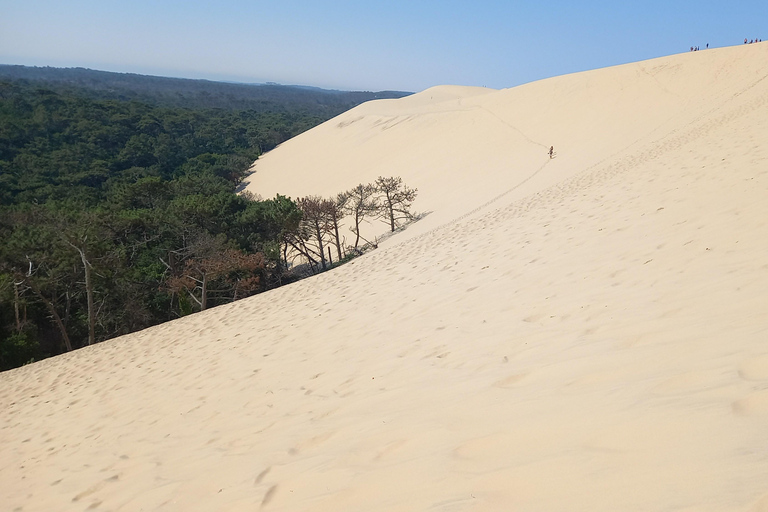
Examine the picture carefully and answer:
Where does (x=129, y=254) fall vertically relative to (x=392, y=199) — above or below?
below

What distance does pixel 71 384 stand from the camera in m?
6.36

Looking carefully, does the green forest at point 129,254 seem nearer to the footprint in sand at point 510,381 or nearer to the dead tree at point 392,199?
the dead tree at point 392,199

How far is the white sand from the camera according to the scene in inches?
70.8

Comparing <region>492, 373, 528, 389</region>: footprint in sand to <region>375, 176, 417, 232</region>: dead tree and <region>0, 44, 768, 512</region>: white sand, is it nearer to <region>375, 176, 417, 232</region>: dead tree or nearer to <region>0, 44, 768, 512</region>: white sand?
<region>0, 44, 768, 512</region>: white sand

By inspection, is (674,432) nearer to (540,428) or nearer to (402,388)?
(540,428)

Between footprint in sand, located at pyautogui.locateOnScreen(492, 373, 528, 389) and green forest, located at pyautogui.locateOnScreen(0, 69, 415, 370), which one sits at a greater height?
footprint in sand, located at pyautogui.locateOnScreen(492, 373, 528, 389)

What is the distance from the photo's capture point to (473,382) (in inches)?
118

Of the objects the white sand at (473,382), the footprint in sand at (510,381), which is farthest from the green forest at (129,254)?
the footprint in sand at (510,381)

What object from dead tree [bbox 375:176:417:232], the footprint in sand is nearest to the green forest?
dead tree [bbox 375:176:417:232]

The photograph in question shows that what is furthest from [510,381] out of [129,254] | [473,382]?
[129,254]

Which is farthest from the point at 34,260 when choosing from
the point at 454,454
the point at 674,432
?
the point at 674,432

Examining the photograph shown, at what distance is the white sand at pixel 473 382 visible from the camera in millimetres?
1798

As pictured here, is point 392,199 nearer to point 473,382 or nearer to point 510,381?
point 473,382

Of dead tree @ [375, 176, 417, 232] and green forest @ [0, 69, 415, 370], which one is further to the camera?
dead tree @ [375, 176, 417, 232]
